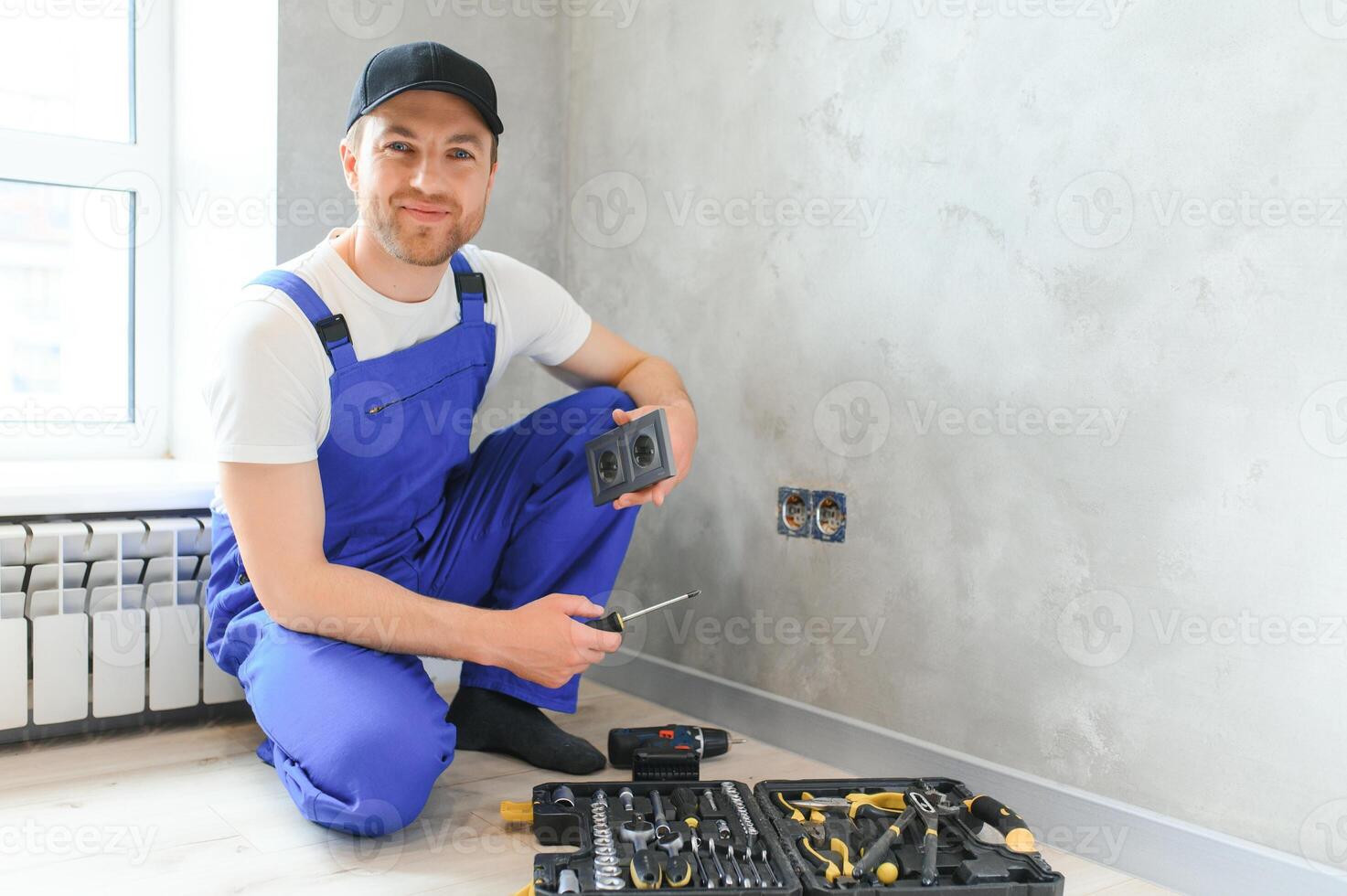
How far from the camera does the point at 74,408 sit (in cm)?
230

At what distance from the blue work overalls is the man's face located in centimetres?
15

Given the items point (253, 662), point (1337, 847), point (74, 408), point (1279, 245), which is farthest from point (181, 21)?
point (1337, 847)

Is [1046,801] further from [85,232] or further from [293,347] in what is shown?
[85,232]

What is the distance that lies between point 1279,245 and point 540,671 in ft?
3.68

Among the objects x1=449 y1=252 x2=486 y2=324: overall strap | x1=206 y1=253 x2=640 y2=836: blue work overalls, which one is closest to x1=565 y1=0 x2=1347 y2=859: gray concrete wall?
x1=206 y1=253 x2=640 y2=836: blue work overalls

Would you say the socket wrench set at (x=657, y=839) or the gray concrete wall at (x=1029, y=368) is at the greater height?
the gray concrete wall at (x=1029, y=368)

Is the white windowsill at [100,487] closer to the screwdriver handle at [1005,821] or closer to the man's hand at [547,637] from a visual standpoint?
the man's hand at [547,637]

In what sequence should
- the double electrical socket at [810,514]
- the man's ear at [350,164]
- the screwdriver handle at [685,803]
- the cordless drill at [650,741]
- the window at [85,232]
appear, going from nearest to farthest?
the screwdriver handle at [685,803] < the man's ear at [350,164] < the cordless drill at [650,741] < the double electrical socket at [810,514] < the window at [85,232]

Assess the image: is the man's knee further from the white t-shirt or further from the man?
the white t-shirt

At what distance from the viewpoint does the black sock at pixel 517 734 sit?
5.97 ft

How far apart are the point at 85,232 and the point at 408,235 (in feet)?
3.36

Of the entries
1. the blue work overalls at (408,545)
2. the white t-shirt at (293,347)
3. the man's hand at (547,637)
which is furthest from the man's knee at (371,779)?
the white t-shirt at (293,347)

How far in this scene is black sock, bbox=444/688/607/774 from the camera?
5.97 feet

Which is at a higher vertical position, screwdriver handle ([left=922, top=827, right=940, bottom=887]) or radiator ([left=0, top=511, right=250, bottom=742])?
radiator ([left=0, top=511, right=250, bottom=742])
